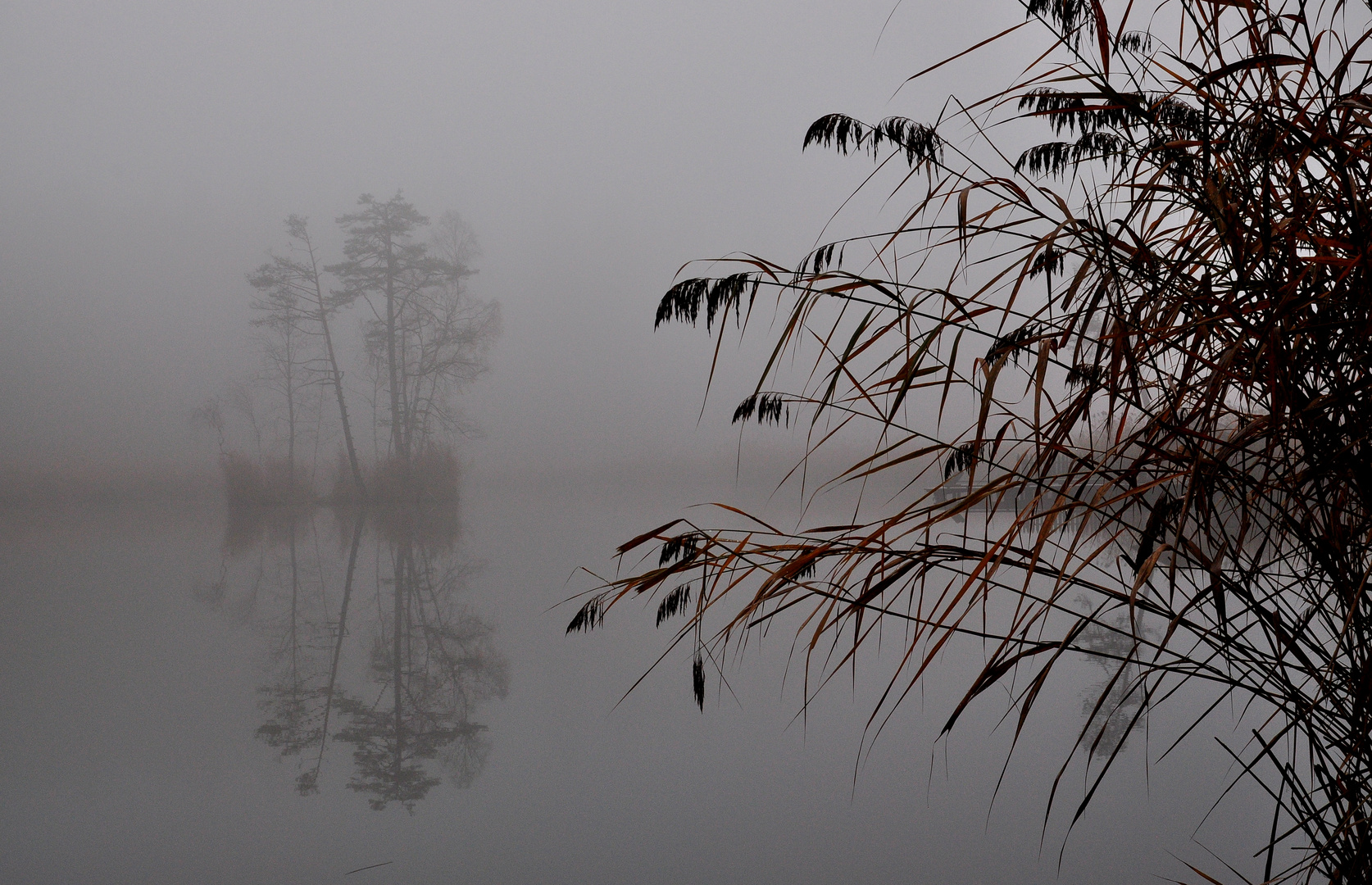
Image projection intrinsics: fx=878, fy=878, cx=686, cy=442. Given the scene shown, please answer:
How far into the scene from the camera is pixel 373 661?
3.19 meters

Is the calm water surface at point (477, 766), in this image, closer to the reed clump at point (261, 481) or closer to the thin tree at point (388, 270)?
the reed clump at point (261, 481)

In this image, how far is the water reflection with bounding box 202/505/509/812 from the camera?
2.21 m

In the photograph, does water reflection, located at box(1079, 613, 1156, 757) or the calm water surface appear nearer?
the calm water surface

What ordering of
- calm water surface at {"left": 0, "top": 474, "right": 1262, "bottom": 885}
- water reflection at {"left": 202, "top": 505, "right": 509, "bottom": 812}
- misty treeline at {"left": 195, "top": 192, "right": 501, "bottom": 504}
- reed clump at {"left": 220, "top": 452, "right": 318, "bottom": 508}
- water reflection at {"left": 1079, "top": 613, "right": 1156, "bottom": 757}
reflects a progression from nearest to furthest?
1. calm water surface at {"left": 0, "top": 474, "right": 1262, "bottom": 885}
2. water reflection at {"left": 1079, "top": 613, "right": 1156, "bottom": 757}
3. water reflection at {"left": 202, "top": 505, "right": 509, "bottom": 812}
4. reed clump at {"left": 220, "top": 452, "right": 318, "bottom": 508}
5. misty treeline at {"left": 195, "top": 192, "right": 501, "bottom": 504}

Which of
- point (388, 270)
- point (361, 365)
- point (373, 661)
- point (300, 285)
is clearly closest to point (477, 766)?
point (373, 661)

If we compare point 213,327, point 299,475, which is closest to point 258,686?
point 299,475

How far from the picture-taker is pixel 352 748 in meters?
2.30

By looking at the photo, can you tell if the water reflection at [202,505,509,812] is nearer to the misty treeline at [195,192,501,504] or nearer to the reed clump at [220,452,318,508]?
the reed clump at [220,452,318,508]

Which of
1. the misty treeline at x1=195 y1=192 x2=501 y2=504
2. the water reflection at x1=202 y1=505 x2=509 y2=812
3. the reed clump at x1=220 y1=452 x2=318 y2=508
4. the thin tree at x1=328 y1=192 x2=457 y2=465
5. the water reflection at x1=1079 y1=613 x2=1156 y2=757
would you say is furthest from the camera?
the thin tree at x1=328 y1=192 x2=457 y2=465

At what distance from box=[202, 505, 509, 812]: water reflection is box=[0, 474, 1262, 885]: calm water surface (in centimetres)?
1

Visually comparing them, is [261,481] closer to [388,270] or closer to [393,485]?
[393,485]

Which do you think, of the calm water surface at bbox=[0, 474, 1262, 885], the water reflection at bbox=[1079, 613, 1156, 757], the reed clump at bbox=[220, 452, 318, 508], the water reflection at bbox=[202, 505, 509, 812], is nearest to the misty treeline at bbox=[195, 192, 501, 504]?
the reed clump at bbox=[220, 452, 318, 508]

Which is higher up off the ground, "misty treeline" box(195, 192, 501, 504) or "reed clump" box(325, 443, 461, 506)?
"misty treeline" box(195, 192, 501, 504)

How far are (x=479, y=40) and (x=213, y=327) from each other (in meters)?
8.06
